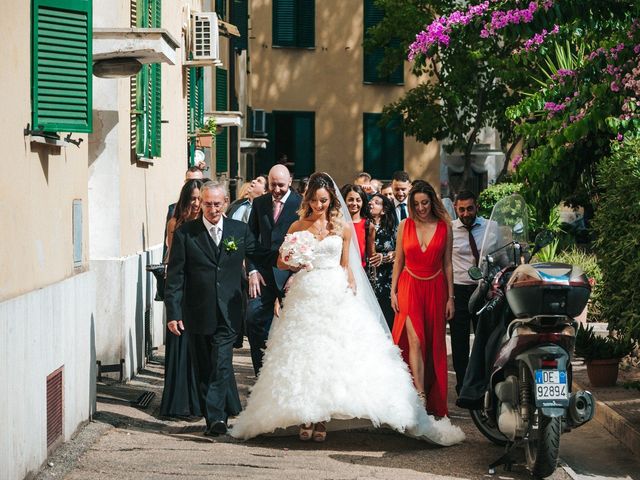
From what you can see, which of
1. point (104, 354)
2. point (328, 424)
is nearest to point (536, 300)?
point (328, 424)

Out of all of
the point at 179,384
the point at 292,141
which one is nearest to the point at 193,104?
the point at 179,384

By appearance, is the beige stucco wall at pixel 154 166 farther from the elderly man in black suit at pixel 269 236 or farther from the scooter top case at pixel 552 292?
the scooter top case at pixel 552 292

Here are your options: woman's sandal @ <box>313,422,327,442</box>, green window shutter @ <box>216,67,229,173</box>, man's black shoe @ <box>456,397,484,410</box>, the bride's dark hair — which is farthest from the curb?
green window shutter @ <box>216,67,229,173</box>

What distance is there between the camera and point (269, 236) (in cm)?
1331

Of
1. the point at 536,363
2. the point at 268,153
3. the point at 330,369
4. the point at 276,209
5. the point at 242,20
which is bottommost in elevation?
the point at 330,369

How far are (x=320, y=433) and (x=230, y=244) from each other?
161 cm

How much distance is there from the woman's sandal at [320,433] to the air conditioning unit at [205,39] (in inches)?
437

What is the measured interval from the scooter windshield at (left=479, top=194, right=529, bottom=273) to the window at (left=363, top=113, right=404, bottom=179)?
30.7 metres

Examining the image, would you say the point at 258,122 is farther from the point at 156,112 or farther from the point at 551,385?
the point at 551,385

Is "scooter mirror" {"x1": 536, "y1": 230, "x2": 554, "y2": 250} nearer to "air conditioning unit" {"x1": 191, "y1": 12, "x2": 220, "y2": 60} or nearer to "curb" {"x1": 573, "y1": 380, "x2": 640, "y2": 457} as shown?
"curb" {"x1": 573, "y1": 380, "x2": 640, "y2": 457}

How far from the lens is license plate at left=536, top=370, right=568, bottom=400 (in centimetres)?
884

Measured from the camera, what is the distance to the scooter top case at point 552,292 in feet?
29.5

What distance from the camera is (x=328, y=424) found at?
10.6 metres

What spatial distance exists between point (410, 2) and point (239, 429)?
25711 mm
